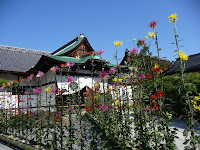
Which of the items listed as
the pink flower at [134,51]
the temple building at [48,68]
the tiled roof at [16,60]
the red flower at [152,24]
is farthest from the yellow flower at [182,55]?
the tiled roof at [16,60]

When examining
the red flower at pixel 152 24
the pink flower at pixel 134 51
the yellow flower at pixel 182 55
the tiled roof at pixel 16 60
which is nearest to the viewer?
the yellow flower at pixel 182 55

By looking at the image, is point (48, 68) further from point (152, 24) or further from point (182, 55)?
point (182, 55)

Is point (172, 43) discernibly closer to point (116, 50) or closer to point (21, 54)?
point (116, 50)

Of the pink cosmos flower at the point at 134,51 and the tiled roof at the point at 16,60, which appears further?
the tiled roof at the point at 16,60

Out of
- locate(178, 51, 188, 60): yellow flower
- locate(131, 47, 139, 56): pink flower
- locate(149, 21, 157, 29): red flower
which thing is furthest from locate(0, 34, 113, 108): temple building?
locate(178, 51, 188, 60): yellow flower

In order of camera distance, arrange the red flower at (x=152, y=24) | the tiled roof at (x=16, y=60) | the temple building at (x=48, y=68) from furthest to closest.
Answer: the tiled roof at (x=16, y=60) < the temple building at (x=48, y=68) < the red flower at (x=152, y=24)

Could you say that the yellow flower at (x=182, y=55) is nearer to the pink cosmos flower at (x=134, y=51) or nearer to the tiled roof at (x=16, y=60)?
the pink cosmos flower at (x=134, y=51)

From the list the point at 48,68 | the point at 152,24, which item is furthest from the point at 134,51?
the point at 48,68

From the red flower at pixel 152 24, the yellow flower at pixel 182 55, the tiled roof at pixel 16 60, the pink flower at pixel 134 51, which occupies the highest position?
the tiled roof at pixel 16 60

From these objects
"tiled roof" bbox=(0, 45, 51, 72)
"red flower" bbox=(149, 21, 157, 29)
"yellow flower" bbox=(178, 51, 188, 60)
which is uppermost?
"tiled roof" bbox=(0, 45, 51, 72)

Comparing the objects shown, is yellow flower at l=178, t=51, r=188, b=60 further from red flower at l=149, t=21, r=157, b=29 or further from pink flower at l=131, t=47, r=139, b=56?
pink flower at l=131, t=47, r=139, b=56

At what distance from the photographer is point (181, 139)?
323cm

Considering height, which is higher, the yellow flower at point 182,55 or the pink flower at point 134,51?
the pink flower at point 134,51

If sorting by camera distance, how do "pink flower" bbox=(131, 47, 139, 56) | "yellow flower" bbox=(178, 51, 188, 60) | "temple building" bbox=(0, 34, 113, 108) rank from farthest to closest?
"temple building" bbox=(0, 34, 113, 108) < "pink flower" bbox=(131, 47, 139, 56) < "yellow flower" bbox=(178, 51, 188, 60)
